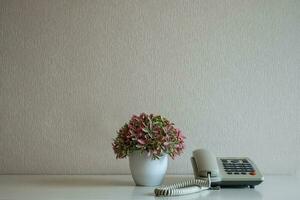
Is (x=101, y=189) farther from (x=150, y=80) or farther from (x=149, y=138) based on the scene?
(x=150, y=80)

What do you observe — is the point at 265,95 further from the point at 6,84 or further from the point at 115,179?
the point at 6,84

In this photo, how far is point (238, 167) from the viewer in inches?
55.1

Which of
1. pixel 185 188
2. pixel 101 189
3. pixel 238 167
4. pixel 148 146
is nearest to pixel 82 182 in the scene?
pixel 101 189

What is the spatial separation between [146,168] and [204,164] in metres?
0.19

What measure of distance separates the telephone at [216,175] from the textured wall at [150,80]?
0.28 m

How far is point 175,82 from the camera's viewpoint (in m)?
1.69

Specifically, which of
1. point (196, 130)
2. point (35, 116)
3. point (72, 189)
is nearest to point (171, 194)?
point (72, 189)

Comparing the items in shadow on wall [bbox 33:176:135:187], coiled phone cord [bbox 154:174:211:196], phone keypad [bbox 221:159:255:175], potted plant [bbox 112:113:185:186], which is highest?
potted plant [bbox 112:113:185:186]

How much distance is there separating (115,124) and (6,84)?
1.53 feet

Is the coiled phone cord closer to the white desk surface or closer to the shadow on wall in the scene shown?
the white desk surface

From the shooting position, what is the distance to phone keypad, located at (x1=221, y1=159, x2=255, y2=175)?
53.7 inches

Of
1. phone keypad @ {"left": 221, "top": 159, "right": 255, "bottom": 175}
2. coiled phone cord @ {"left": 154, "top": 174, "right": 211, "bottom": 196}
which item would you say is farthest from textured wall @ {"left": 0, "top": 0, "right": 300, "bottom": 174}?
coiled phone cord @ {"left": 154, "top": 174, "right": 211, "bottom": 196}

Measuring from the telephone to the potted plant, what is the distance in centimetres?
9

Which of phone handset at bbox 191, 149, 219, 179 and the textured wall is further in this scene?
the textured wall
